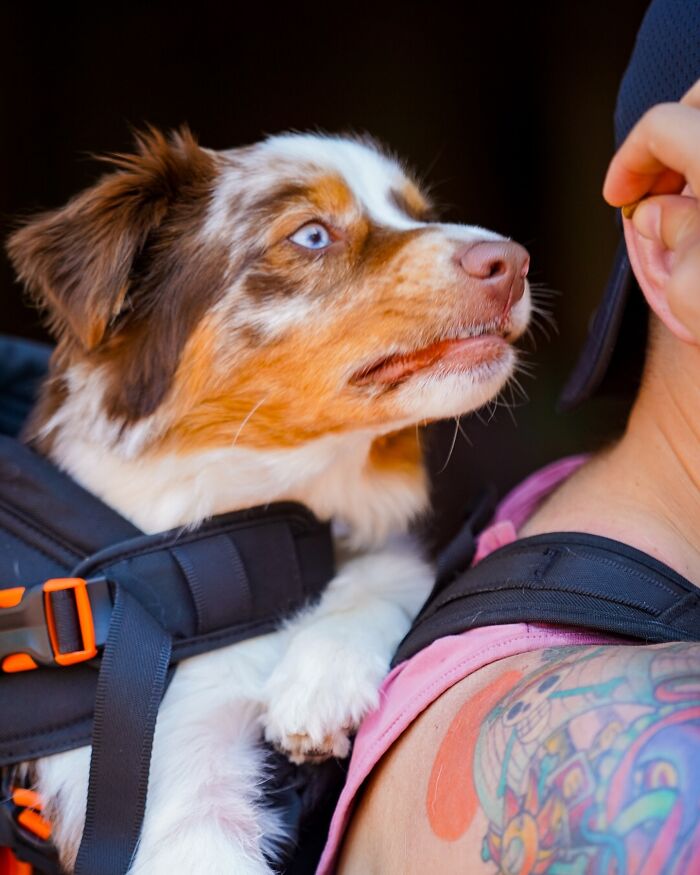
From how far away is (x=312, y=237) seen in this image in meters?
2.04

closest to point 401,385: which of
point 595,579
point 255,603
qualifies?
point 255,603

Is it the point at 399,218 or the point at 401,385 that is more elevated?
the point at 399,218

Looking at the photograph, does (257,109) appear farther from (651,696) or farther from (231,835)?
(651,696)

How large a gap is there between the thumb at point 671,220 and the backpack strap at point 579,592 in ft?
1.46

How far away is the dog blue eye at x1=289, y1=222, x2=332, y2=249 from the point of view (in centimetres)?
204

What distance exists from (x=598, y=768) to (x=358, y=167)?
1.61 metres

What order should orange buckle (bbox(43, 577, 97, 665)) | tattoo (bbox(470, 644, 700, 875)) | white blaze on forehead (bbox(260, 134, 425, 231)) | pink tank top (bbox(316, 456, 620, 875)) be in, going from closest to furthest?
1. tattoo (bbox(470, 644, 700, 875))
2. pink tank top (bbox(316, 456, 620, 875))
3. orange buckle (bbox(43, 577, 97, 665))
4. white blaze on forehead (bbox(260, 134, 425, 231))

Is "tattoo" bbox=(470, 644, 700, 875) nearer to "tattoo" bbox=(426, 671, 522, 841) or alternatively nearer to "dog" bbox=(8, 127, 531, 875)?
"tattoo" bbox=(426, 671, 522, 841)

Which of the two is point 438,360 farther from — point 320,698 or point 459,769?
point 459,769

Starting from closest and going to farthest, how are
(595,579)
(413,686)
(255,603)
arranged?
(595,579), (413,686), (255,603)

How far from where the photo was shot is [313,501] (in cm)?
207

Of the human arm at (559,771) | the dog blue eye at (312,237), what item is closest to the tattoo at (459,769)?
the human arm at (559,771)

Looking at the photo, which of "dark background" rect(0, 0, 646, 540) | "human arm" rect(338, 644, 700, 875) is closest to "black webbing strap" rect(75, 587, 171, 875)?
"human arm" rect(338, 644, 700, 875)

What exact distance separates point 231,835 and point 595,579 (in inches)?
29.2
